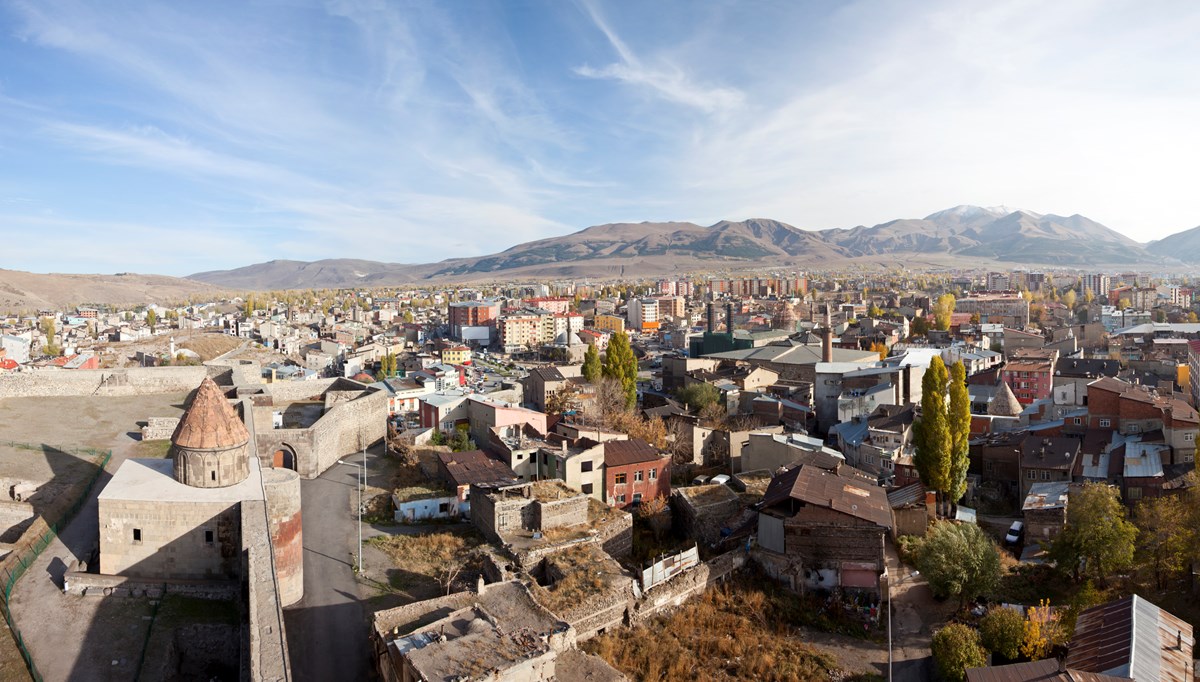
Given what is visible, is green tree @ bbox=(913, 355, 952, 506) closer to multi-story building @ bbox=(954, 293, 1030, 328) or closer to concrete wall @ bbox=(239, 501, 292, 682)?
concrete wall @ bbox=(239, 501, 292, 682)

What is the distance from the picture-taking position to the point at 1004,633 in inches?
485

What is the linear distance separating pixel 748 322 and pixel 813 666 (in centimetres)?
6562

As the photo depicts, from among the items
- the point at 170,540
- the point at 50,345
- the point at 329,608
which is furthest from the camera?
the point at 50,345

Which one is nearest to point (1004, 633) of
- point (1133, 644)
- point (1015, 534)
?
point (1133, 644)

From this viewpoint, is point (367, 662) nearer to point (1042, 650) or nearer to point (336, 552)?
point (336, 552)

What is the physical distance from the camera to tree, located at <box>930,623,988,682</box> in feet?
38.3

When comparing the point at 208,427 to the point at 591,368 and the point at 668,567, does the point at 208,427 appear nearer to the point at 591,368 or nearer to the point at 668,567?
the point at 668,567

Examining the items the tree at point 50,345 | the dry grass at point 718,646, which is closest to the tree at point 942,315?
the dry grass at point 718,646

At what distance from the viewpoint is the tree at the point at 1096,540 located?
14.7 metres

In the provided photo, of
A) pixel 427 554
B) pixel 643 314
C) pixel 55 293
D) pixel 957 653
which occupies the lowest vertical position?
pixel 957 653

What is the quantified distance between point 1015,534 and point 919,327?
157ft

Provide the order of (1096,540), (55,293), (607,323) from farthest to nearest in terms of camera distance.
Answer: (55,293) < (607,323) < (1096,540)

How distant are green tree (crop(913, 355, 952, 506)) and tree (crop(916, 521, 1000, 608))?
482 cm

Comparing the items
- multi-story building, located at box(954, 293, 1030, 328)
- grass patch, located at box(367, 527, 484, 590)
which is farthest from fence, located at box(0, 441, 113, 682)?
multi-story building, located at box(954, 293, 1030, 328)
